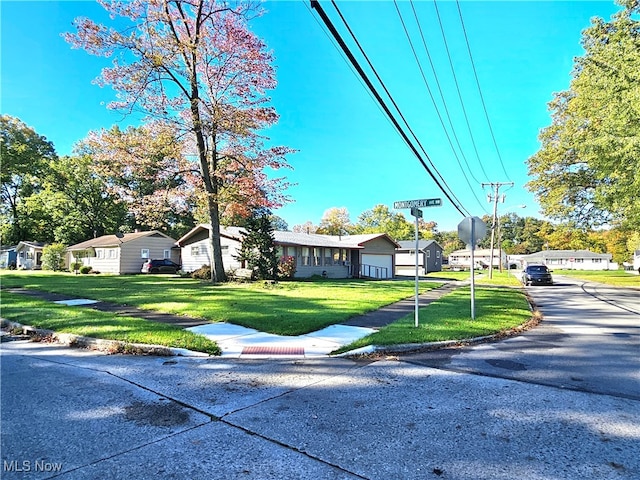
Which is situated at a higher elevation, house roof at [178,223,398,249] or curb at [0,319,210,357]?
house roof at [178,223,398,249]

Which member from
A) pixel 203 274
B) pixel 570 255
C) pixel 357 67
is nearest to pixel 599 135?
pixel 357 67

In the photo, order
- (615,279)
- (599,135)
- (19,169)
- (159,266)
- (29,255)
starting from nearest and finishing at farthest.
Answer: (599,135) < (159,266) < (615,279) < (19,169) < (29,255)

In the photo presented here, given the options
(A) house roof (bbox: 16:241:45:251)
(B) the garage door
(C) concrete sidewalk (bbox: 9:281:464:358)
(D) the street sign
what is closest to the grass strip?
(C) concrete sidewalk (bbox: 9:281:464:358)

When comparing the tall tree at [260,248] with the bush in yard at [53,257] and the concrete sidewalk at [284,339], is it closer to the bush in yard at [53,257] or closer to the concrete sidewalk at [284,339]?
the concrete sidewalk at [284,339]

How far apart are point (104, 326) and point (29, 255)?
4697 centimetres

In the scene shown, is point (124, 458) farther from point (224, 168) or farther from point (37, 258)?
point (37, 258)

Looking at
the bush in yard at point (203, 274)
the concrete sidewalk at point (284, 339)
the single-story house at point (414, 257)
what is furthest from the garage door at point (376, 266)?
the concrete sidewalk at point (284, 339)

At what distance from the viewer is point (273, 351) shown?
21.5ft

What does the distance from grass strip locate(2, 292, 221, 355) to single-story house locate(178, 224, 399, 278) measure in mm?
13127

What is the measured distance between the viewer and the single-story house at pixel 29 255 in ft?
140

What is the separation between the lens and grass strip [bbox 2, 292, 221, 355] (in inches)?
269

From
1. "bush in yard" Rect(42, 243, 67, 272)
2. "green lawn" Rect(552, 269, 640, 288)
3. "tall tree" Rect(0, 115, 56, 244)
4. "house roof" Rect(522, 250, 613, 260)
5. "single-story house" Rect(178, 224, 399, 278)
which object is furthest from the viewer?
"house roof" Rect(522, 250, 613, 260)

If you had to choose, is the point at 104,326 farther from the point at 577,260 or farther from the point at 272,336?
the point at 577,260
